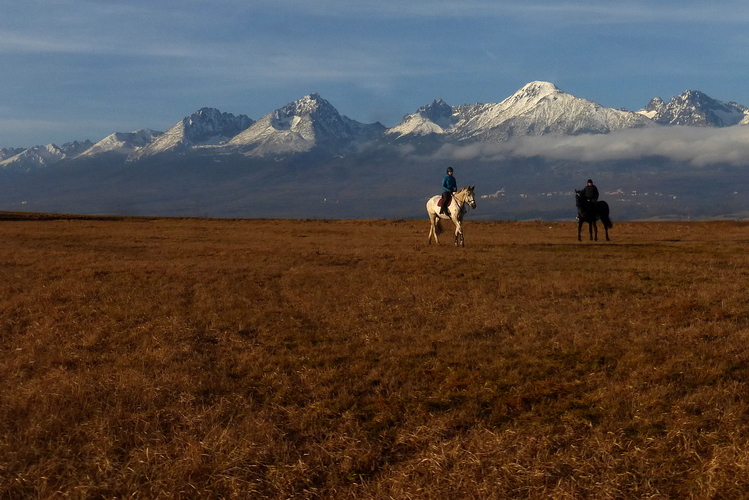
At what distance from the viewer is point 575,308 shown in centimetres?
1653

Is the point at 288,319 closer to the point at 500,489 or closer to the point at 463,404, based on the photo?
the point at 463,404

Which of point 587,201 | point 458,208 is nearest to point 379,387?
point 458,208

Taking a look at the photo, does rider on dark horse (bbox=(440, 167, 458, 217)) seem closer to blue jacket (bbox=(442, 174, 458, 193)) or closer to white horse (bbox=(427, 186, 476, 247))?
Answer: blue jacket (bbox=(442, 174, 458, 193))

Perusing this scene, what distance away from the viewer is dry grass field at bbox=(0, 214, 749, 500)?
759 centimetres

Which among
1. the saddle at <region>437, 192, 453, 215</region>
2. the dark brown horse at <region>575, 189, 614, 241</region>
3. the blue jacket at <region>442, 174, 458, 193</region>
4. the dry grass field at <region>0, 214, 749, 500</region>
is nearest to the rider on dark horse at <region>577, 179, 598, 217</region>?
the dark brown horse at <region>575, 189, 614, 241</region>

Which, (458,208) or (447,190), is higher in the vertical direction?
(447,190)

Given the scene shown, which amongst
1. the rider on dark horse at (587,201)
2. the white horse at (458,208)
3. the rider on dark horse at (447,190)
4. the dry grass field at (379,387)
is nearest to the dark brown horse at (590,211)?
the rider on dark horse at (587,201)

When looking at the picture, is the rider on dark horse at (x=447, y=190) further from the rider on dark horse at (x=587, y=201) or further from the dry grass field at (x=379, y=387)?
the dry grass field at (x=379, y=387)

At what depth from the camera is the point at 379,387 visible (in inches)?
421

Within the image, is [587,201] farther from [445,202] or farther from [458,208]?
[445,202]

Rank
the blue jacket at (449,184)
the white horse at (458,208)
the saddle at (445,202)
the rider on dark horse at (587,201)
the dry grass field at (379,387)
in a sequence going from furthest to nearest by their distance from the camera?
the rider on dark horse at (587,201) → the saddle at (445,202) → the blue jacket at (449,184) → the white horse at (458,208) → the dry grass field at (379,387)

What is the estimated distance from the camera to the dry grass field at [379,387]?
759 centimetres

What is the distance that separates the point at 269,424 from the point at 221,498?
1.80 m

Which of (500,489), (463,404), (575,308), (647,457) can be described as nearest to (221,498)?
(500,489)
